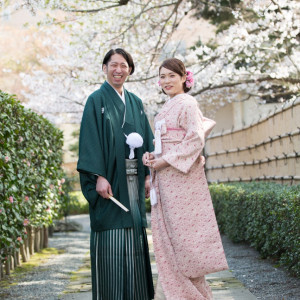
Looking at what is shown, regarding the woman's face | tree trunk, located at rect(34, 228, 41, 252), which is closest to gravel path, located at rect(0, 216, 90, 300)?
tree trunk, located at rect(34, 228, 41, 252)

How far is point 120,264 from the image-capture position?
3.41 metres

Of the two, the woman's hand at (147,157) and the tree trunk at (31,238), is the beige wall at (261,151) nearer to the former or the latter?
the woman's hand at (147,157)

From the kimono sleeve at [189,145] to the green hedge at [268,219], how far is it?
4.51 feet

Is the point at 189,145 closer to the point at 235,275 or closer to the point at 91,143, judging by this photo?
the point at 91,143

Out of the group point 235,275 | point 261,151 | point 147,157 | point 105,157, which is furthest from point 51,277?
point 261,151

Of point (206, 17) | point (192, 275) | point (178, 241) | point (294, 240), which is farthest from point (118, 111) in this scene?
point (206, 17)

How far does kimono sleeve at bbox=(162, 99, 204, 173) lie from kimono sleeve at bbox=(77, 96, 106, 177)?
43 centimetres

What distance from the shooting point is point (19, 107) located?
5.55m

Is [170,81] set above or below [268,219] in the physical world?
above

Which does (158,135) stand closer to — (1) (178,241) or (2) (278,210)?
(1) (178,241)

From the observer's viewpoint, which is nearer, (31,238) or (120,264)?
(120,264)

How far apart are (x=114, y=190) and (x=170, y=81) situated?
2.68ft

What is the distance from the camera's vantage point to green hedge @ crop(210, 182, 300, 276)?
14.8ft

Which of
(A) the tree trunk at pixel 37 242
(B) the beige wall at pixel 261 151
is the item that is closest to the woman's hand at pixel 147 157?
(B) the beige wall at pixel 261 151
